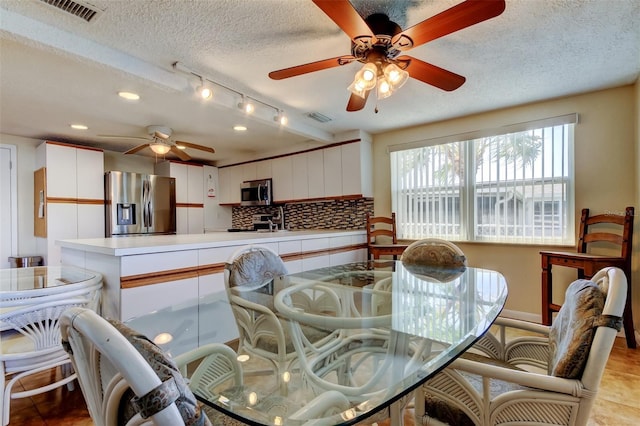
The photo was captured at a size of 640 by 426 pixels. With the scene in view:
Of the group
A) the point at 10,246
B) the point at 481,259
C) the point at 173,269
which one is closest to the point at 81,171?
the point at 10,246

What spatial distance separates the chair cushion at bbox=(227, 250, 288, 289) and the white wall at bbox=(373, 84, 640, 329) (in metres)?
2.34

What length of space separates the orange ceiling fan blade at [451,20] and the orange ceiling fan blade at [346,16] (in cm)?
17

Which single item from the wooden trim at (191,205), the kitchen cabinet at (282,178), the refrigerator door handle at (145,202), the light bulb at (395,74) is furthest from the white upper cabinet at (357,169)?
the refrigerator door handle at (145,202)

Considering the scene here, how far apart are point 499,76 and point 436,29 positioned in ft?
4.56

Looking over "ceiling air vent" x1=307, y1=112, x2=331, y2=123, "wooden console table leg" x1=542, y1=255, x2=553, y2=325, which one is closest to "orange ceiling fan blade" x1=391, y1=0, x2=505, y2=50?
"ceiling air vent" x1=307, y1=112, x2=331, y2=123

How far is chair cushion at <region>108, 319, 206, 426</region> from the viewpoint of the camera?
50 centimetres

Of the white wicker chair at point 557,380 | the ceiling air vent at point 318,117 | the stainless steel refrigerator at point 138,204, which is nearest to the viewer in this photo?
the white wicker chair at point 557,380

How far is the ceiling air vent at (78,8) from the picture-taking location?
1543mm

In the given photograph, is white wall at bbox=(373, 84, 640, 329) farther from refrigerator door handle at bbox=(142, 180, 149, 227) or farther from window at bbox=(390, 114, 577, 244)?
refrigerator door handle at bbox=(142, 180, 149, 227)

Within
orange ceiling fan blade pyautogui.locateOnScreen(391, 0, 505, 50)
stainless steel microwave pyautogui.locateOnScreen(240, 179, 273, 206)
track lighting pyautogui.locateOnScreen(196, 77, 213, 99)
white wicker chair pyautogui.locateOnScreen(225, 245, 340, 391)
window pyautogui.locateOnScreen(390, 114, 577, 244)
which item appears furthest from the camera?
stainless steel microwave pyautogui.locateOnScreen(240, 179, 273, 206)

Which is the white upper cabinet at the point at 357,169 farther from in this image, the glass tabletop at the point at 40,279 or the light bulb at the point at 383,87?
the glass tabletop at the point at 40,279

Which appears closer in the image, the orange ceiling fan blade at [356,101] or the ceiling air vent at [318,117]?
the orange ceiling fan blade at [356,101]

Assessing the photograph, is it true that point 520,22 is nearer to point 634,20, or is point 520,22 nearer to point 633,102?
point 634,20

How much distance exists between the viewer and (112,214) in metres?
4.11
